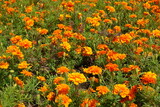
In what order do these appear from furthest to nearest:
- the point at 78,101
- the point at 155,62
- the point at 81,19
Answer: the point at 81,19 < the point at 155,62 < the point at 78,101

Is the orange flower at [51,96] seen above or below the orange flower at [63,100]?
below

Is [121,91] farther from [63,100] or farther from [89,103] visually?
[63,100]

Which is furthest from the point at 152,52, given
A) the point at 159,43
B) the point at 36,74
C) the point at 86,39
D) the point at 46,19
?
the point at 46,19

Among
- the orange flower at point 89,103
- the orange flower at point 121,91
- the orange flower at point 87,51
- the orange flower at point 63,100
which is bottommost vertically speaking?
the orange flower at point 89,103

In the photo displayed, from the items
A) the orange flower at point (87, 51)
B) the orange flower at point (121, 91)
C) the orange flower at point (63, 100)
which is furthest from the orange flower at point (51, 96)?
the orange flower at point (87, 51)

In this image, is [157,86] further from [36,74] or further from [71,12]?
[71,12]

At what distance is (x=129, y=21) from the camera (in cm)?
531

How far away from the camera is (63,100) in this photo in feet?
8.91

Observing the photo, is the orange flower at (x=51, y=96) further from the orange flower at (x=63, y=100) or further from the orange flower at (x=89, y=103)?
the orange flower at (x=89, y=103)

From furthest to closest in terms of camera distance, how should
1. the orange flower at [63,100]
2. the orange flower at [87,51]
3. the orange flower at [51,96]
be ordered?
the orange flower at [87,51]
the orange flower at [51,96]
the orange flower at [63,100]

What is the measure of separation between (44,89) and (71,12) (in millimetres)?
2642

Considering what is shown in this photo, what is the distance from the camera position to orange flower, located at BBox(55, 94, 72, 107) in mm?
2695

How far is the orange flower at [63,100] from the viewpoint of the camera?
2.70 meters

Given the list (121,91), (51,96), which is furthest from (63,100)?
(121,91)
